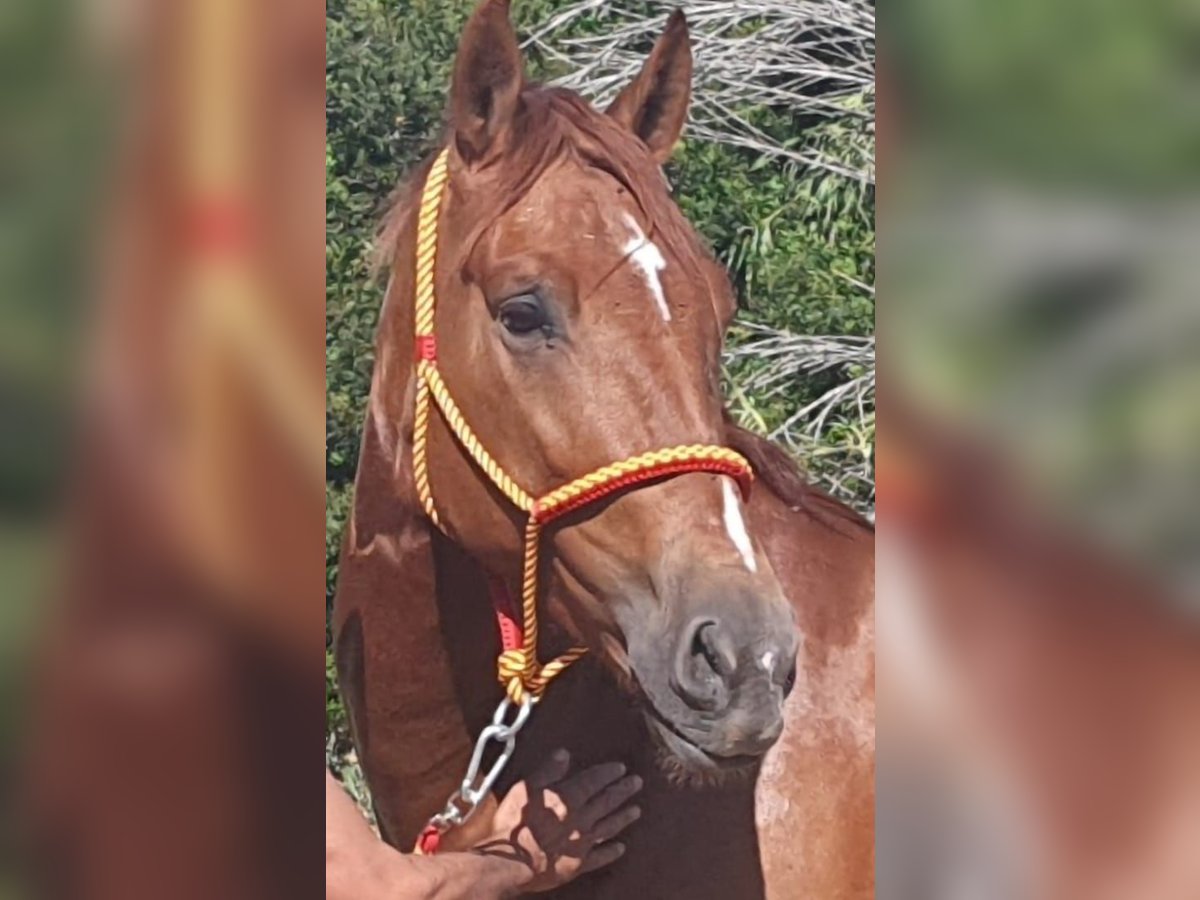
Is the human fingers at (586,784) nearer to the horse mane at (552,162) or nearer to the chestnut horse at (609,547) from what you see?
the chestnut horse at (609,547)

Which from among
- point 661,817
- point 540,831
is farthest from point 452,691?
point 661,817

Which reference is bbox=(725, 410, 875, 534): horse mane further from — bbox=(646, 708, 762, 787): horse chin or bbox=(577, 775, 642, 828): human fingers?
bbox=(577, 775, 642, 828): human fingers

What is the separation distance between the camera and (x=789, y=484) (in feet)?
6.50

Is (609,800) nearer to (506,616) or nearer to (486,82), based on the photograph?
(506,616)

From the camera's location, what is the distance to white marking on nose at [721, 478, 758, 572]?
177 centimetres

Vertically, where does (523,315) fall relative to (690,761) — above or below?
above

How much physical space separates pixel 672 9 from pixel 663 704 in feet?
3.26
